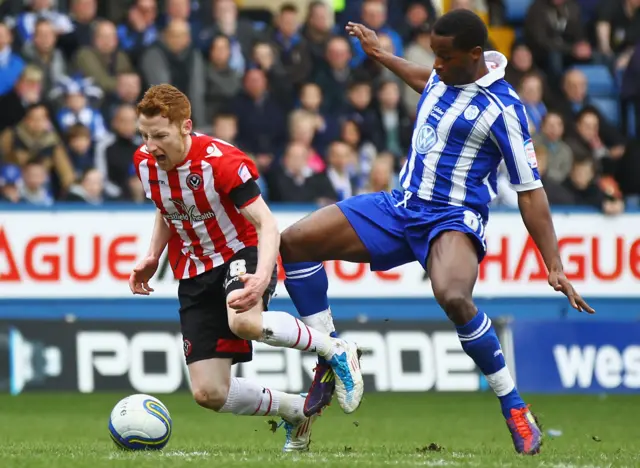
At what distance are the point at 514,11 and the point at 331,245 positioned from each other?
468 inches

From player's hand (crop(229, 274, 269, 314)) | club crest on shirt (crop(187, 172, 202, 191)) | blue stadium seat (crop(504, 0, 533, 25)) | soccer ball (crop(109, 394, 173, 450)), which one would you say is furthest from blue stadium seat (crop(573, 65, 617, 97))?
player's hand (crop(229, 274, 269, 314))

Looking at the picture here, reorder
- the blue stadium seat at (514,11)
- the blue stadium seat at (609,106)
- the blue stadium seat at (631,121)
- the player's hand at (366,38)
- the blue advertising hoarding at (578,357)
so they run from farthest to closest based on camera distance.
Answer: the blue stadium seat at (514,11) < the blue stadium seat at (609,106) < the blue stadium seat at (631,121) < the blue advertising hoarding at (578,357) < the player's hand at (366,38)

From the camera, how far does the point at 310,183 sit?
1395 cm

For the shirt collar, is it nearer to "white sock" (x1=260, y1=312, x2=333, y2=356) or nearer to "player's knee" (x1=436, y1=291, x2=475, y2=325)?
"player's knee" (x1=436, y1=291, x2=475, y2=325)

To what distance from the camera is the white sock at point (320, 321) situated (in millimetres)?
7820

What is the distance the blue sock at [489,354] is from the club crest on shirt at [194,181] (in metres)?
1.61

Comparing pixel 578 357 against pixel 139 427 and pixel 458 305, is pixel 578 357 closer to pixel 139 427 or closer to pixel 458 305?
pixel 458 305

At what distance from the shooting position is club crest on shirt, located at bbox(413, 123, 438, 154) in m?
7.63

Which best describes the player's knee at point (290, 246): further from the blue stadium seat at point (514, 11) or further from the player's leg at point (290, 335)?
the blue stadium seat at point (514, 11)

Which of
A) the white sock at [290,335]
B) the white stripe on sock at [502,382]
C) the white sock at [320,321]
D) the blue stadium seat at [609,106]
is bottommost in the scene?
the blue stadium seat at [609,106]

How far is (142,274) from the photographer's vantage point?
7.78 meters

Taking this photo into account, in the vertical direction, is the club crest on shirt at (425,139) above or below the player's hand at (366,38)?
below

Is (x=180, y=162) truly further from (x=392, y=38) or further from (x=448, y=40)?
(x=392, y=38)

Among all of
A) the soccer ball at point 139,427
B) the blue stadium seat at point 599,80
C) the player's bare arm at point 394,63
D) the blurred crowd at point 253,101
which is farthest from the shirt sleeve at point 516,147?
the blue stadium seat at point 599,80
